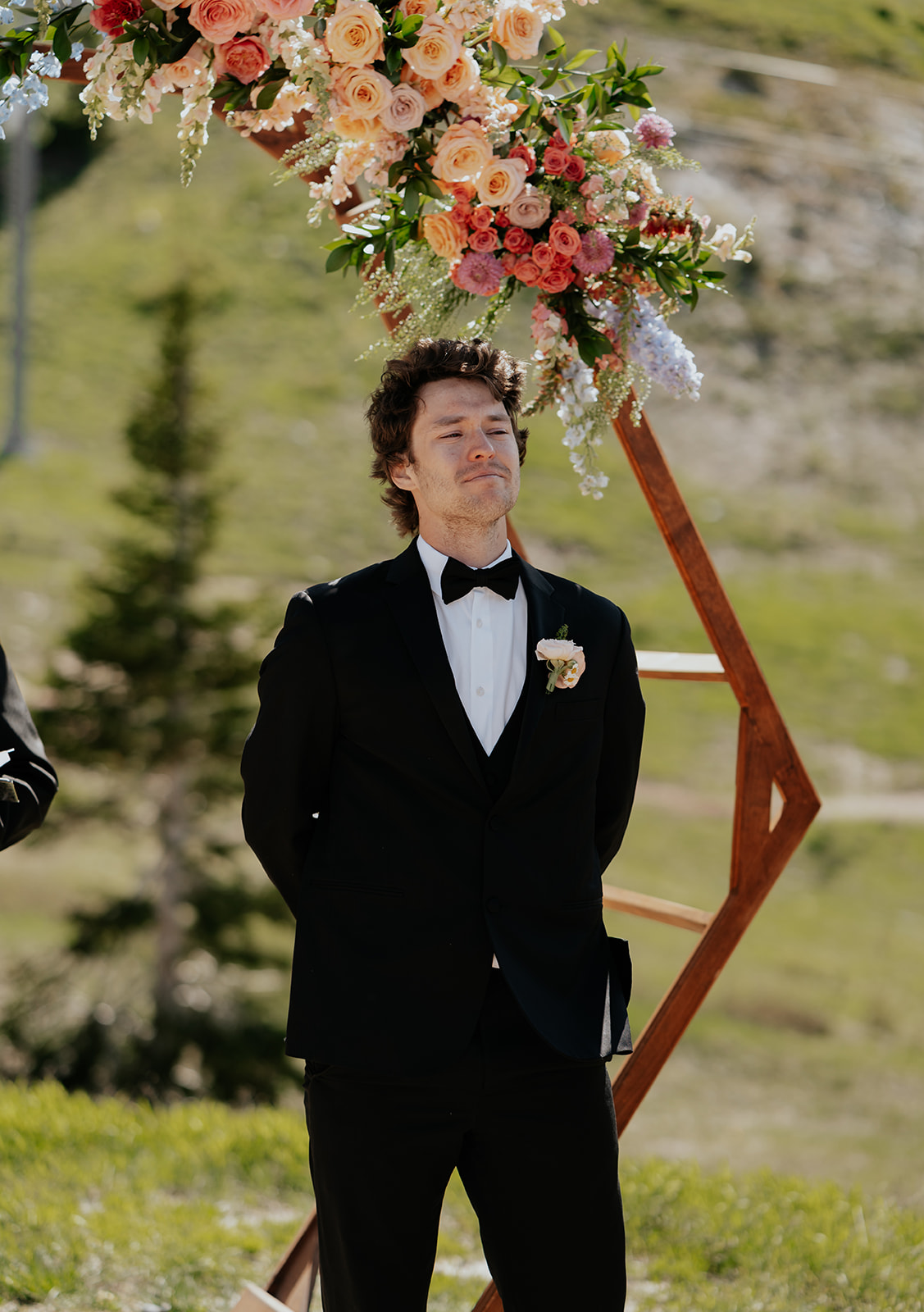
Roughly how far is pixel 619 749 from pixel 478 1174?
0.77 meters

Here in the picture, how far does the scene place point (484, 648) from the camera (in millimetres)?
2316

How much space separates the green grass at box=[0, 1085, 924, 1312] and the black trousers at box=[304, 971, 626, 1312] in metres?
1.43

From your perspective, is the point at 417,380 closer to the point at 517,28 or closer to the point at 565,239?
the point at 565,239

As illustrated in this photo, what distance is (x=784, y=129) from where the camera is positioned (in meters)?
38.3

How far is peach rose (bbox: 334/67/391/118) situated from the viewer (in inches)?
93.1

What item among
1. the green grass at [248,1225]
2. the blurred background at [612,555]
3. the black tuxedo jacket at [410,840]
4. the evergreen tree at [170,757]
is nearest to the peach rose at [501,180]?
Result: the black tuxedo jacket at [410,840]

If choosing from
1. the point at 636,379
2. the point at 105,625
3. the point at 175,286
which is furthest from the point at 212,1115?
the point at 175,286

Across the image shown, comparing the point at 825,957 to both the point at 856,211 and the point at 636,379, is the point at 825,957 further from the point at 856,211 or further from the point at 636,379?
the point at 856,211

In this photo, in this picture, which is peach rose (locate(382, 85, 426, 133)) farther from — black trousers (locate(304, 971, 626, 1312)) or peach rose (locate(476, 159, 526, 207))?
black trousers (locate(304, 971, 626, 1312))

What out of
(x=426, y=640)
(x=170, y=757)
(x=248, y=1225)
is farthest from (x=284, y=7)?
(x=170, y=757)

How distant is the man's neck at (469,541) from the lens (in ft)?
7.62

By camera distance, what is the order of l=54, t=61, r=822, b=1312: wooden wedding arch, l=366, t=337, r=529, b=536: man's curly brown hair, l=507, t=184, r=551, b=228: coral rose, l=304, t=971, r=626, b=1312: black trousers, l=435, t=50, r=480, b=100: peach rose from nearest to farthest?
l=304, t=971, r=626, b=1312: black trousers
l=366, t=337, r=529, b=536: man's curly brown hair
l=435, t=50, r=480, b=100: peach rose
l=507, t=184, r=551, b=228: coral rose
l=54, t=61, r=822, b=1312: wooden wedding arch

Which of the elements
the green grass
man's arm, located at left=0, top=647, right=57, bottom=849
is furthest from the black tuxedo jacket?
the green grass

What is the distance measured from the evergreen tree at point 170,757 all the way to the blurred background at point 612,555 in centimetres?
3
